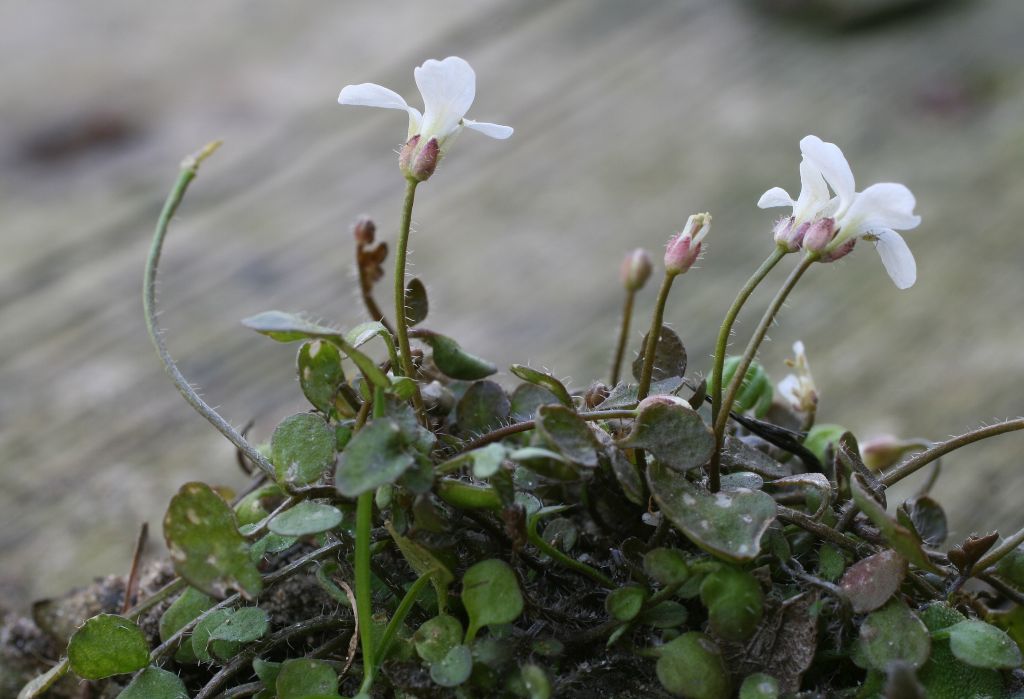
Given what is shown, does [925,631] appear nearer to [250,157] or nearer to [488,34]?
[250,157]

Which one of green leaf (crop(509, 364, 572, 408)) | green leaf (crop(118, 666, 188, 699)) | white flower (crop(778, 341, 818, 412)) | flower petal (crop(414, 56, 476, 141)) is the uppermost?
flower petal (crop(414, 56, 476, 141))

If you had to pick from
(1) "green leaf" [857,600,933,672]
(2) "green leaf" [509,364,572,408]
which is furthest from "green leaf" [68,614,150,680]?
(1) "green leaf" [857,600,933,672]

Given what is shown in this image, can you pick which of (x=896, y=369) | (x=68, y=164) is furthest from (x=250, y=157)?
(x=896, y=369)

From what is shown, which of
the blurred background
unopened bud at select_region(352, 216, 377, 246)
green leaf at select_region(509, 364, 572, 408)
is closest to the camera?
green leaf at select_region(509, 364, 572, 408)

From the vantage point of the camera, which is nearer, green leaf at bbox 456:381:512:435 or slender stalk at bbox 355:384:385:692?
slender stalk at bbox 355:384:385:692

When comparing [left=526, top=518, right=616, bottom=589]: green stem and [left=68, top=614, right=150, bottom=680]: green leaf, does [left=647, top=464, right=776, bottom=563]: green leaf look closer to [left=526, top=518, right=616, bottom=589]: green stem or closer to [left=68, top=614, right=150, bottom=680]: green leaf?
[left=526, top=518, right=616, bottom=589]: green stem

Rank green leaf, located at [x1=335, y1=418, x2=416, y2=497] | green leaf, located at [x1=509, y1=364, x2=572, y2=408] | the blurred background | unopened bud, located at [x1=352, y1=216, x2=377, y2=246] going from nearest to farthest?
green leaf, located at [x1=335, y1=418, x2=416, y2=497], green leaf, located at [x1=509, y1=364, x2=572, y2=408], unopened bud, located at [x1=352, y1=216, x2=377, y2=246], the blurred background

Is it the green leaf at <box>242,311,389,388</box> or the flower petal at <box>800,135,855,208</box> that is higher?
the green leaf at <box>242,311,389,388</box>

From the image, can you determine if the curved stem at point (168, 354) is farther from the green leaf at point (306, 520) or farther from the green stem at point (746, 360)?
the green stem at point (746, 360)
